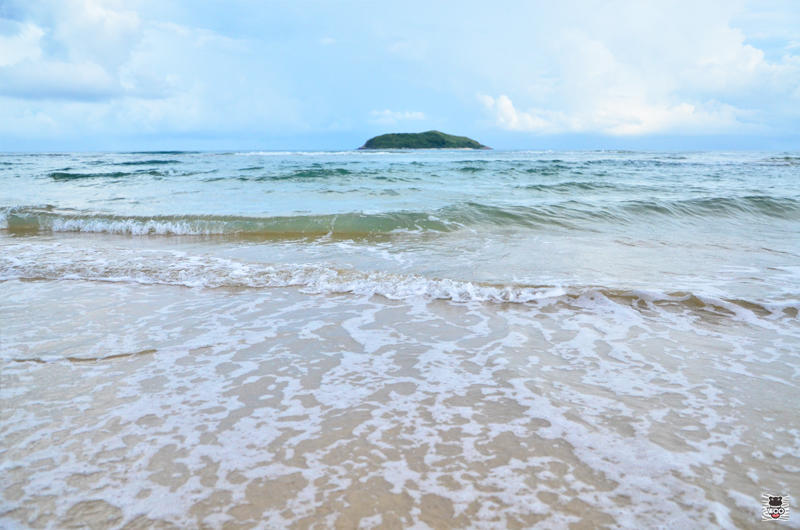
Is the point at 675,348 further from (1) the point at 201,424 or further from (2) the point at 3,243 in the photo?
(2) the point at 3,243

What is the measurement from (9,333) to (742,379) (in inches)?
232

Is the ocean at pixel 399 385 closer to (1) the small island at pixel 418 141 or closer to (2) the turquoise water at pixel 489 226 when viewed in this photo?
(2) the turquoise water at pixel 489 226

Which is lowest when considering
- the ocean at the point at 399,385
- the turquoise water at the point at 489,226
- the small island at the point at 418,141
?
the ocean at the point at 399,385

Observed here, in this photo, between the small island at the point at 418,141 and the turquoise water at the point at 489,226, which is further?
the small island at the point at 418,141

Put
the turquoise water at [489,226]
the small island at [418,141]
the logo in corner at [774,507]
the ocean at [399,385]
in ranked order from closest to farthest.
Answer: the logo in corner at [774,507] → the ocean at [399,385] → the turquoise water at [489,226] → the small island at [418,141]

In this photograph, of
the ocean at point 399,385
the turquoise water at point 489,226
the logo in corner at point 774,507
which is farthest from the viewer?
the turquoise water at point 489,226

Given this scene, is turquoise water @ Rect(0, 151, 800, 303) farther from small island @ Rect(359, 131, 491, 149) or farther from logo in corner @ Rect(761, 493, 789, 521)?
small island @ Rect(359, 131, 491, 149)

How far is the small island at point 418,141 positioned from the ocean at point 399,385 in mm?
88600

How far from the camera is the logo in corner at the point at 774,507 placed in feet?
6.67

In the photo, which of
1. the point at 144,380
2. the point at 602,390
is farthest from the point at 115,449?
the point at 602,390

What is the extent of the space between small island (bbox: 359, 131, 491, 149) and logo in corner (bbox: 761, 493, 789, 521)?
9337 centimetres

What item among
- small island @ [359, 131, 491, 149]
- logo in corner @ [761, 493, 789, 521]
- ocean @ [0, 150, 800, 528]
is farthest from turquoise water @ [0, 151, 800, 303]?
small island @ [359, 131, 491, 149]

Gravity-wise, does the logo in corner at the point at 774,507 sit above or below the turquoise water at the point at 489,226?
below

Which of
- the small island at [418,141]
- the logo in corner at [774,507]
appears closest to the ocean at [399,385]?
the logo in corner at [774,507]
